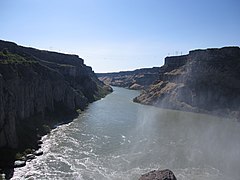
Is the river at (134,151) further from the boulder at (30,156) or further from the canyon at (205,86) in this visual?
the canyon at (205,86)

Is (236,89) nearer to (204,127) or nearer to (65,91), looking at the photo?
(204,127)

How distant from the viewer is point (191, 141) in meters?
64.1

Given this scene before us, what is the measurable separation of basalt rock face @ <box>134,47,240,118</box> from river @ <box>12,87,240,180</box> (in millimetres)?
26678

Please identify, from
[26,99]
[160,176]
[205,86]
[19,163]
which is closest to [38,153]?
[19,163]

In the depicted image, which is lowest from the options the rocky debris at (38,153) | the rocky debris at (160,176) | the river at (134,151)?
the river at (134,151)

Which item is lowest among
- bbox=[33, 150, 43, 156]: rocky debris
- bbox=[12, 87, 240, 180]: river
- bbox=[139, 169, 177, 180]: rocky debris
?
bbox=[12, 87, 240, 180]: river

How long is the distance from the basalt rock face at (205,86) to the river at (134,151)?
2668 centimetres

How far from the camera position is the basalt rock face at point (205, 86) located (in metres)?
113

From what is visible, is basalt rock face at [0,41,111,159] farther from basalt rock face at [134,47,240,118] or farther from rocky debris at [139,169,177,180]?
basalt rock face at [134,47,240,118]

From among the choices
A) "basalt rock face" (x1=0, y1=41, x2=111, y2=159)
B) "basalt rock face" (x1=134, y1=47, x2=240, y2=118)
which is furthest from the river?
"basalt rock face" (x1=134, y1=47, x2=240, y2=118)

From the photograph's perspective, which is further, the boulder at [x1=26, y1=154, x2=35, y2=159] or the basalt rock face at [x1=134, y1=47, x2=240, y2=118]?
the basalt rock face at [x1=134, y1=47, x2=240, y2=118]

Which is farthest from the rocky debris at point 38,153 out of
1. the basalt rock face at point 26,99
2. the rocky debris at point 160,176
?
the rocky debris at point 160,176

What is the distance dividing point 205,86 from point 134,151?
76.5 metres

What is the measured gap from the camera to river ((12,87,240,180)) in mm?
44344
